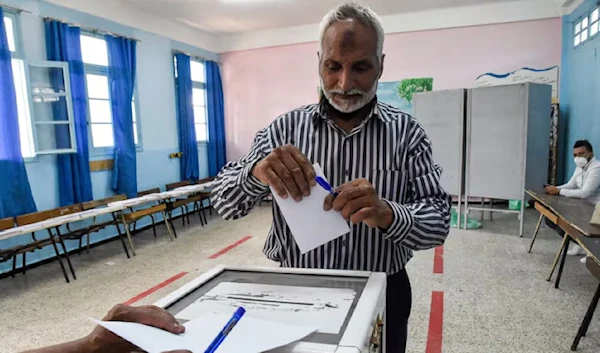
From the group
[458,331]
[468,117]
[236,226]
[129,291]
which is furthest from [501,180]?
[129,291]

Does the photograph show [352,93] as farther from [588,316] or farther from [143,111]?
[143,111]

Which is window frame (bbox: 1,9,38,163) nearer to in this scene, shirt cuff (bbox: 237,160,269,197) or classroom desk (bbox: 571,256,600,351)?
shirt cuff (bbox: 237,160,269,197)

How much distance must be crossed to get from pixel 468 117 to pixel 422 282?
2.70m

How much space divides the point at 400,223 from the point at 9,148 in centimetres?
451

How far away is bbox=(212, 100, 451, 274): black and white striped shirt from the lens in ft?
3.46

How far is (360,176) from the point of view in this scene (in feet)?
3.62

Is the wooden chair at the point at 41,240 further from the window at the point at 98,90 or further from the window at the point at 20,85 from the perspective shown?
the window at the point at 98,90

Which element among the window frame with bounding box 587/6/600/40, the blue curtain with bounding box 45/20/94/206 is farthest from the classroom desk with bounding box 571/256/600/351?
the blue curtain with bounding box 45/20/94/206

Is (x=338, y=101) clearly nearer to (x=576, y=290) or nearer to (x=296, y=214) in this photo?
(x=296, y=214)

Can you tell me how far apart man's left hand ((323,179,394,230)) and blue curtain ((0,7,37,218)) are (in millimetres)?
4398

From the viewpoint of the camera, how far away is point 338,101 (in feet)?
3.47

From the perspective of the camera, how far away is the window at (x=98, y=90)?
5109mm

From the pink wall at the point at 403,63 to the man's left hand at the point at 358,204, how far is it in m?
6.62

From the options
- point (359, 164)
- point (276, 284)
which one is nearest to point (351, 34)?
point (359, 164)
